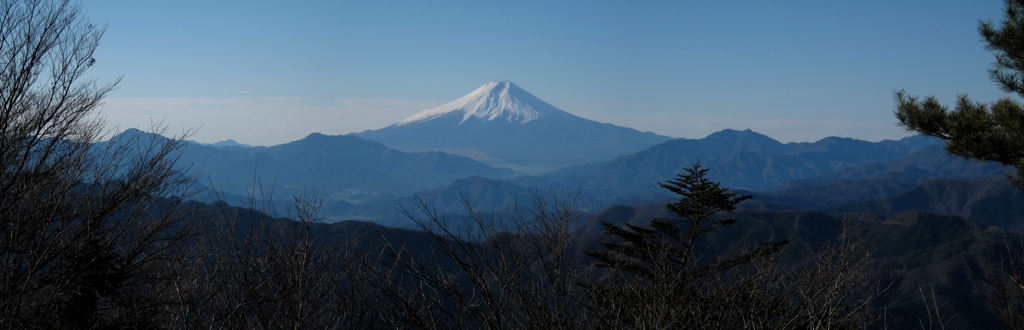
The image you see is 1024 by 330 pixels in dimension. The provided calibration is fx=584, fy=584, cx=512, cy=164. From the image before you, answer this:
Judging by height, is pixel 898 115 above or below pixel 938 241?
above

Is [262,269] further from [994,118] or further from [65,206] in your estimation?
[994,118]

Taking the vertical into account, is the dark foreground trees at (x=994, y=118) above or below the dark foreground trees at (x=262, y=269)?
above

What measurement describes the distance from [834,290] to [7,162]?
1120 cm

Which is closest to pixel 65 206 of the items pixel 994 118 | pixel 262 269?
pixel 262 269

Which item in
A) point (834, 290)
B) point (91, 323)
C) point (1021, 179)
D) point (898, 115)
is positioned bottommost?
point (91, 323)

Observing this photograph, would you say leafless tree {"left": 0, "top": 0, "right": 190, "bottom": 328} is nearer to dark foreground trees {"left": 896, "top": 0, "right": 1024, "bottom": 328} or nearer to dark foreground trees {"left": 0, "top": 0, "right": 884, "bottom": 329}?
dark foreground trees {"left": 0, "top": 0, "right": 884, "bottom": 329}

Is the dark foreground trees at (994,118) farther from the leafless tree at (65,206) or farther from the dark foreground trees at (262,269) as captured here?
the leafless tree at (65,206)

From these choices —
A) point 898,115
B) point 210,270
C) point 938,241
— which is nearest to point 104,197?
point 210,270

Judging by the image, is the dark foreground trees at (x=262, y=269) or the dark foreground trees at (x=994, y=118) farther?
the dark foreground trees at (x=994, y=118)

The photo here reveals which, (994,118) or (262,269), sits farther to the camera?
(994,118)

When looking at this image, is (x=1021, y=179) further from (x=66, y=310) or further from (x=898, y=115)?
(x=66, y=310)

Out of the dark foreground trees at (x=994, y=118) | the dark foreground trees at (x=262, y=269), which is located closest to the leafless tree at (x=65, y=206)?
the dark foreground trees at (x=262, y=269)

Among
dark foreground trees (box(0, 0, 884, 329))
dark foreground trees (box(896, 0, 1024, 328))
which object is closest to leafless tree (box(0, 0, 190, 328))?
dark foreground trees (box(0, 0, 884, 329))

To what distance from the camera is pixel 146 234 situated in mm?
10969
